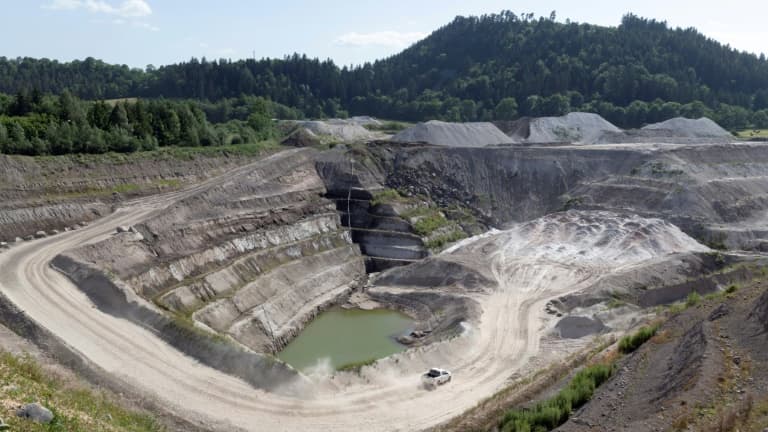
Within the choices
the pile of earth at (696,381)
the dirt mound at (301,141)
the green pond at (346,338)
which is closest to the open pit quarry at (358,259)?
the green pond at (346,338)

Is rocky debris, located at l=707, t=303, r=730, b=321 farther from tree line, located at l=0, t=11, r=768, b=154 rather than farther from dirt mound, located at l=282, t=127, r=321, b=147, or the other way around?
tree line, located at l=0, t=11, r=768, b=154

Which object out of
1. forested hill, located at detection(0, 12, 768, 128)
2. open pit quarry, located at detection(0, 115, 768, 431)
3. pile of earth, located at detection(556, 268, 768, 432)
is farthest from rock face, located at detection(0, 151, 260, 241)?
forested hill, located at detection(0, 12, 768, 128)

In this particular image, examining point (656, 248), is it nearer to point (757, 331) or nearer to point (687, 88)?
point (757, 331)

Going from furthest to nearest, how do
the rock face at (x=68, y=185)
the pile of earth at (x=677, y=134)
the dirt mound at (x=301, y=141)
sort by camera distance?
the pile of earth at (x=677, y=134), the dirt mound at (x=301, y=141), the rock face at (x=68, y=185)

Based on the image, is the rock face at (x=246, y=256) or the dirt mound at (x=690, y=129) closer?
the rock face at (x=246, y=256)

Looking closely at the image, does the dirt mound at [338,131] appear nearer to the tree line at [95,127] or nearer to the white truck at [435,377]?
the tree line at [95,127]

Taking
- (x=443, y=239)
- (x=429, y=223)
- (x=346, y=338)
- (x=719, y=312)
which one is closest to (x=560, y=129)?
(x=429, y=223)
